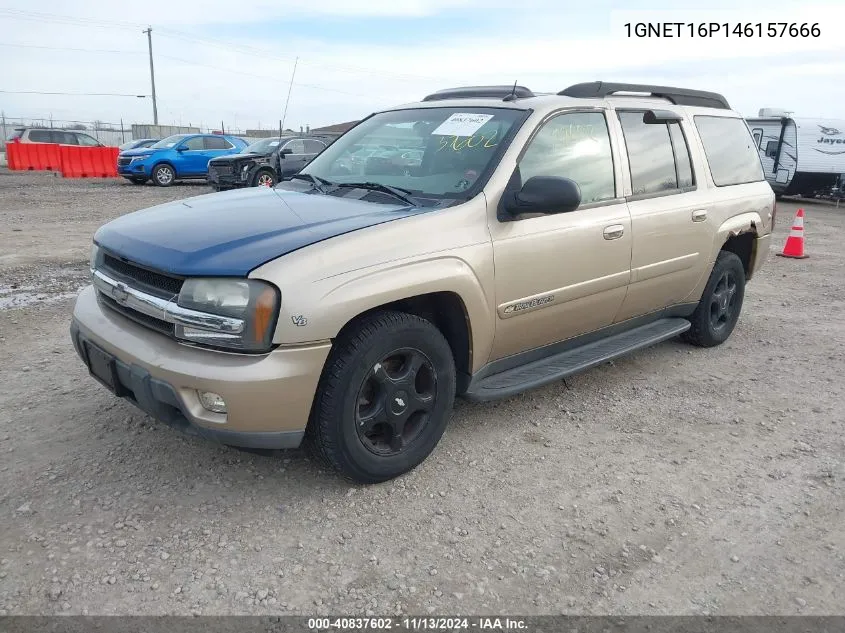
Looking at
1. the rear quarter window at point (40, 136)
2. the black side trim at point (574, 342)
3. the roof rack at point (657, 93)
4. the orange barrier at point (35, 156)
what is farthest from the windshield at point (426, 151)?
the rear quarter window at point (40, 136)

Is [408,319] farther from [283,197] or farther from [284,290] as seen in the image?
[283,197]

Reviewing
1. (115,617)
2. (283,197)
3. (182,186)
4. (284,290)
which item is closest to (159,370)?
(284,290)

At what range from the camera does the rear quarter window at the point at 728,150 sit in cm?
495

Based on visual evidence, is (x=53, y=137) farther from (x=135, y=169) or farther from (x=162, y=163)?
(x=162, y=163)

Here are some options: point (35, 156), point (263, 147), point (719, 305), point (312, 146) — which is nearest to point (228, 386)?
point (719, 305)

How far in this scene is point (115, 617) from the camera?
92.4 inches

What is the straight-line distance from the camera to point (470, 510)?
120 inches

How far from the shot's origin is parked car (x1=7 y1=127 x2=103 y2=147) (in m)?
24.2

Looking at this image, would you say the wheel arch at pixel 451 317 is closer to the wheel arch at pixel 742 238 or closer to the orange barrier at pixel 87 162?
the wheel arch at pixel 742 238

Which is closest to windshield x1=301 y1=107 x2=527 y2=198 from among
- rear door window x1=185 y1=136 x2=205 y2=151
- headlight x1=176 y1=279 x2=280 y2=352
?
headlight x1=176 y1=279 x2=280 y2=352

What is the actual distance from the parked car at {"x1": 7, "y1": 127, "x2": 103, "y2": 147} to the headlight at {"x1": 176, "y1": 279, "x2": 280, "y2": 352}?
24545 millimetres

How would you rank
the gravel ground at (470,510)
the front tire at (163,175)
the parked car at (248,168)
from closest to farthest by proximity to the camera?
the gravel ground at (470,510) < the parked car at (248,168) < the front tire at (163,175)

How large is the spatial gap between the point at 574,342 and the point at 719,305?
1879mm

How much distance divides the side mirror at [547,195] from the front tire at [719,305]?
2.30 metres
